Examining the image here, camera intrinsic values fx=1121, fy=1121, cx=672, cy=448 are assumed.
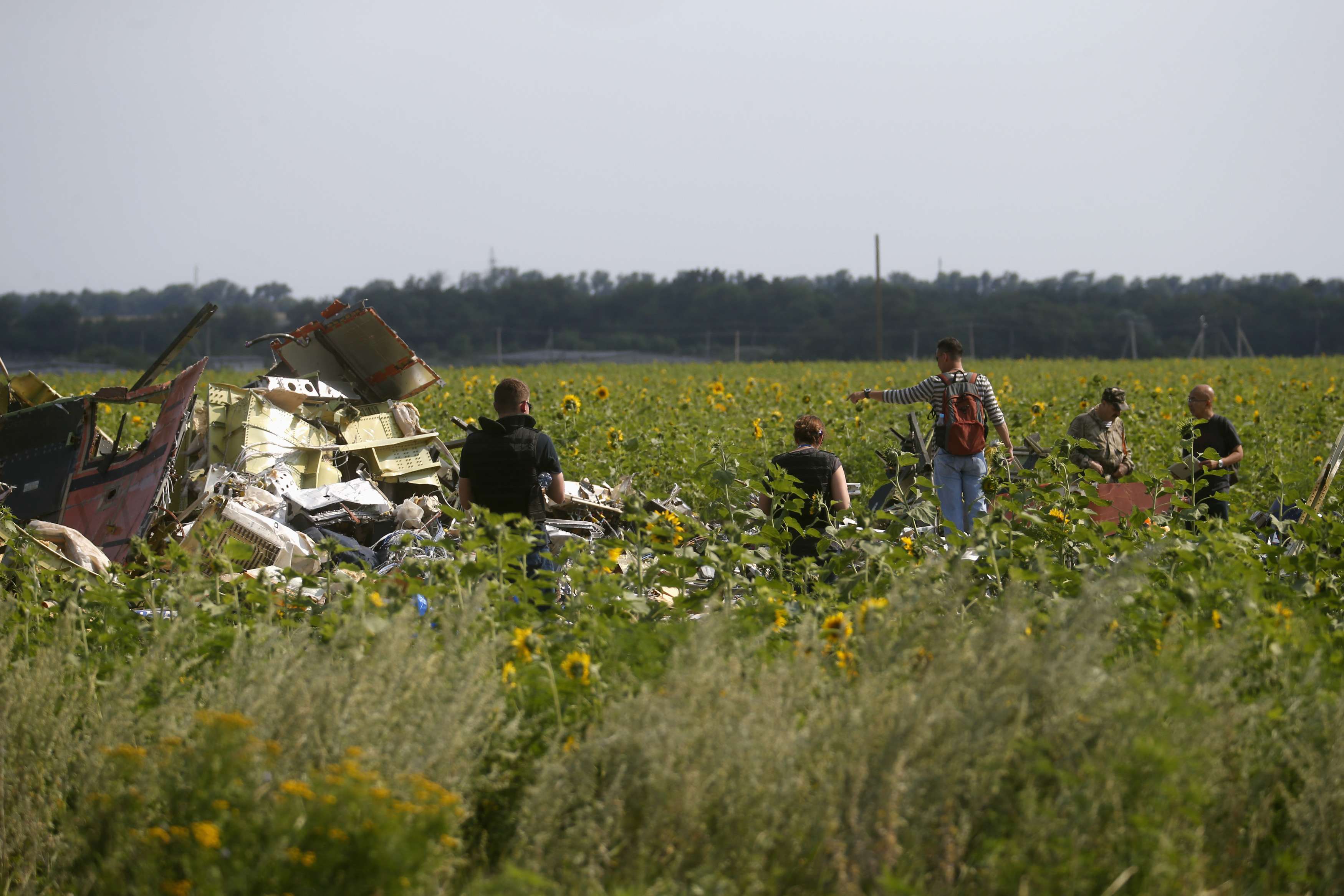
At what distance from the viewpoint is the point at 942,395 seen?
7.61 m

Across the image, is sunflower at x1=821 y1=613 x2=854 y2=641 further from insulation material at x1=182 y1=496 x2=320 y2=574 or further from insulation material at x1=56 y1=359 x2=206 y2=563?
insulation material at x1=56 y1=359 x2=206 y2=563

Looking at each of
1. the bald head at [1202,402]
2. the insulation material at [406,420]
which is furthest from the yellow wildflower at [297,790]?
the bald head at [1202,402]

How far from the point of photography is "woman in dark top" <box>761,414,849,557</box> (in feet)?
19.5

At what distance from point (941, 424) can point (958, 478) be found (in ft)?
1.27

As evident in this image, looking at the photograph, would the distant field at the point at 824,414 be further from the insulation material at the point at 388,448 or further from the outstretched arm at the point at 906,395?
the insulation material at the point at 388,448

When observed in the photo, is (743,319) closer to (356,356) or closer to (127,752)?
(356,356)

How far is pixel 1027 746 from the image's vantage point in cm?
264

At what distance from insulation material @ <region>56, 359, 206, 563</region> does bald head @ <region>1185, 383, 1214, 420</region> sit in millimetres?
6652

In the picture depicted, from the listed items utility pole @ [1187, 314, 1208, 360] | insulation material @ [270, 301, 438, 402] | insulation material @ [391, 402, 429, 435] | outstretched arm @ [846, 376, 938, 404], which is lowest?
insulation material @ [391, 402, 429, 435]

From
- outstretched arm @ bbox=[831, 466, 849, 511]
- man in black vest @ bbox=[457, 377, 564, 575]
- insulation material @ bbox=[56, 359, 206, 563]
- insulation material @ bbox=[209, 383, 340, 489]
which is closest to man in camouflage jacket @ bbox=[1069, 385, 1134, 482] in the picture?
outstretched arm @ bbox=[831, 466, 849, 511]

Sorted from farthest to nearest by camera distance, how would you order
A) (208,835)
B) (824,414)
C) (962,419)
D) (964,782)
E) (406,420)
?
(824,414) < (406,420) < (962,419) < (964,782) < (208,835)

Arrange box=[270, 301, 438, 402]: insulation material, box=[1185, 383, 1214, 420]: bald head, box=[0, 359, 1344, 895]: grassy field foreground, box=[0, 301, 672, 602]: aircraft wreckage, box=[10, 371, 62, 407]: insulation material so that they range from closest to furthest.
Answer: box=[0, 359, 1344, 895]: grassy field foreground < box=[0, 301, 672, 602]: aircraft wreckage < box=[1185, 383, 1214, 420]: bald head < box=[10, 371, 62, 407]: insulation material < box=[270, 301, 438, 402]: insulation material

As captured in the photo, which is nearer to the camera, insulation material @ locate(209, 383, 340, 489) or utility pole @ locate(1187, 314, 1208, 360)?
insulation material @ locate(209, 383, 340, 489)

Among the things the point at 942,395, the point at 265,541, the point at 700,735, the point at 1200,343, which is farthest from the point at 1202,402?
the point at 1200,343
